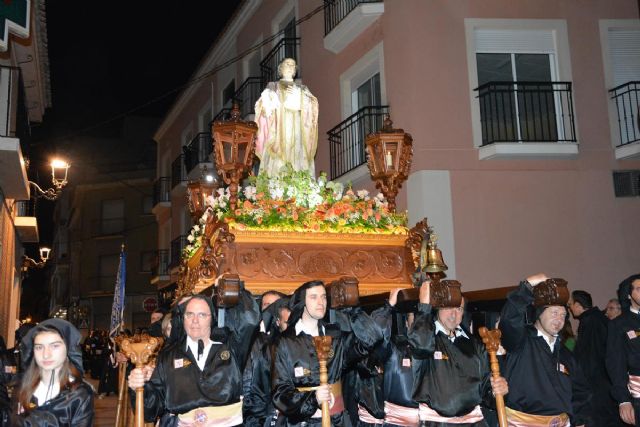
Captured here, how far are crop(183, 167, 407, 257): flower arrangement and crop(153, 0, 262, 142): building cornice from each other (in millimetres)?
12201

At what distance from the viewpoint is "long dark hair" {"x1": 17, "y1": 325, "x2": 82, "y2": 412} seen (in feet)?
13.0

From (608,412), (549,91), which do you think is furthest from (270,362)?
(549,91)

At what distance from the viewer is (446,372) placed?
493cm

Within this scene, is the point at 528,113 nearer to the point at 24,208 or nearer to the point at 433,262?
the point at 433,262

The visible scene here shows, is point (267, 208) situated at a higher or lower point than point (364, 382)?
higher

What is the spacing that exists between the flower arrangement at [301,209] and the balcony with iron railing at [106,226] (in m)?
27.7

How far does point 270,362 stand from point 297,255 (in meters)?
2.12

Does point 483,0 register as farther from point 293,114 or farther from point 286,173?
point 286,173

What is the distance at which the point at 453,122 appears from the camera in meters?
11.7

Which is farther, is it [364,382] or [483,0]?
[483,0]

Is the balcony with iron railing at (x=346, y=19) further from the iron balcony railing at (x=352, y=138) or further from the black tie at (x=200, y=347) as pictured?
the black tie at (x=200, y=347)

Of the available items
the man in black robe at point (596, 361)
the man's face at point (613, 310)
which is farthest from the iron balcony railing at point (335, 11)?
the man in black robe at point (596, 361)

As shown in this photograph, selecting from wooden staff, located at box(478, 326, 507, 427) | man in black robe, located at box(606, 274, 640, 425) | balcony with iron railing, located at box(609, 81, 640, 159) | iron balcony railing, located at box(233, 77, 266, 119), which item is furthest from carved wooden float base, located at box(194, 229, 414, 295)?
iron balcony railing, located at box(233, 77, 266, 119)

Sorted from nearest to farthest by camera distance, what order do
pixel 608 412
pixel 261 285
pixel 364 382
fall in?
pixel 364 382, pixel 261 285, pixel 608 412
